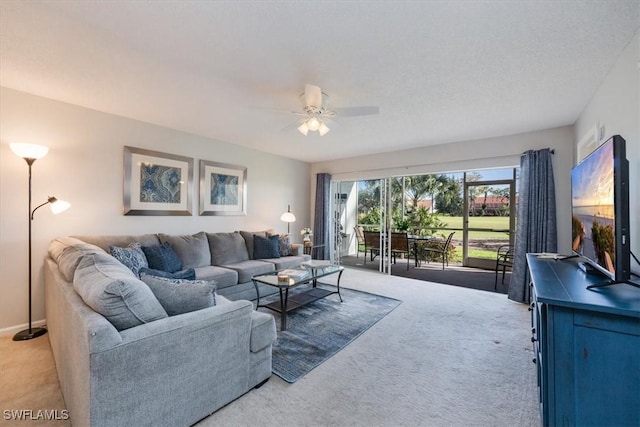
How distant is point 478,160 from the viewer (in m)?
4.21

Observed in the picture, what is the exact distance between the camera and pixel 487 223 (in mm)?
6148

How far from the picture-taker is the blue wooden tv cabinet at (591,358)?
1052 millimetres

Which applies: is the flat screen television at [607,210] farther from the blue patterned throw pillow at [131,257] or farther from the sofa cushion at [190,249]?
the sofa cushion at [190,249]

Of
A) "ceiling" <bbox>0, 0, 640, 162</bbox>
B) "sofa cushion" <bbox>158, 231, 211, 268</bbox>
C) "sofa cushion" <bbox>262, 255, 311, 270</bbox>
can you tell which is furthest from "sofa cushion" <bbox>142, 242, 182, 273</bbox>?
"ceiling" <bbox>0, 0, 640, 162</bbox>

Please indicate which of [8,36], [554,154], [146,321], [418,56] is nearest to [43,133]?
[8,36]

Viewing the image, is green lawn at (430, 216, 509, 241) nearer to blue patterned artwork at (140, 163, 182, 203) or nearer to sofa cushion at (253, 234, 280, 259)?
sofa cushion at (253, 234, 280, 259)

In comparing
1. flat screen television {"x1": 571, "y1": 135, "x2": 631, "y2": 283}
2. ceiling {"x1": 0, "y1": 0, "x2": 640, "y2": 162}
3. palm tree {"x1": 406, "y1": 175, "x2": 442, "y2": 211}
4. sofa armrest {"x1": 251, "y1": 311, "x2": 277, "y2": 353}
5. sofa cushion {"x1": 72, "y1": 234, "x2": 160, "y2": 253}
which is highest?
ceiling {"x1": 0, "y1": 0, "x2": 640, "y2": 162}

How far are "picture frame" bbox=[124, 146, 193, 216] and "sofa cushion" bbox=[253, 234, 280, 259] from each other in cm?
113

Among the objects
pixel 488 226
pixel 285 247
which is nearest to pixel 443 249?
pixel 488 226

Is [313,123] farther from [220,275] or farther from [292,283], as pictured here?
[220,275]

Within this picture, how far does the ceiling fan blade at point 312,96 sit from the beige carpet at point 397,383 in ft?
7.36

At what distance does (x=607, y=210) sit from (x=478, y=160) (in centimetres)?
311

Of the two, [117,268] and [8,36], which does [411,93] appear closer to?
[117,268]

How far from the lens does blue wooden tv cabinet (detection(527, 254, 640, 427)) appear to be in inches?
41.4
